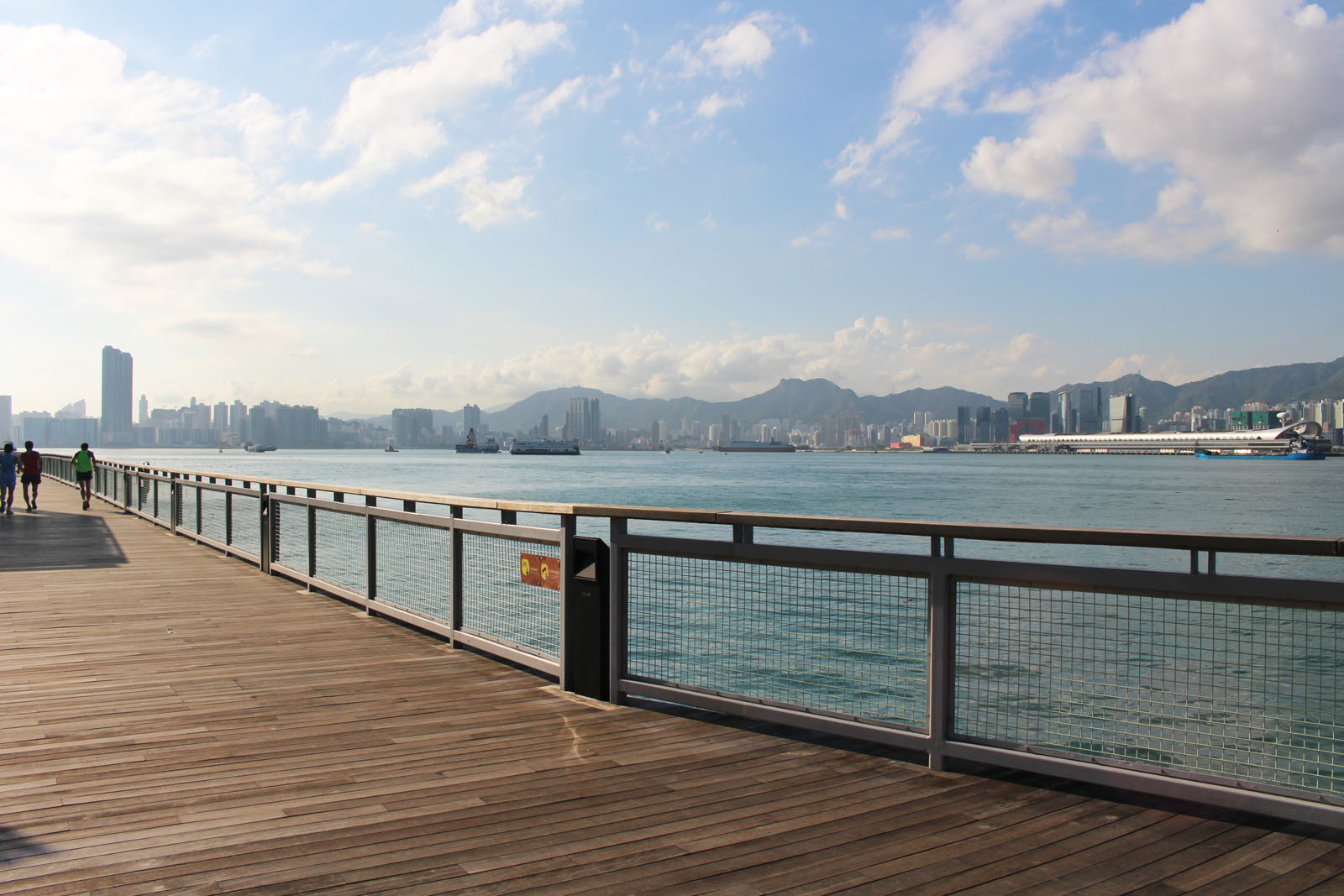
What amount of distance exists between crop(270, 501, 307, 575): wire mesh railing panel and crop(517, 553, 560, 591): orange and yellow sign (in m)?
5.34

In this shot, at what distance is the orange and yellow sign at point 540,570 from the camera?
5.39 m

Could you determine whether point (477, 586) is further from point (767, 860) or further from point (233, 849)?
point (767, 860)

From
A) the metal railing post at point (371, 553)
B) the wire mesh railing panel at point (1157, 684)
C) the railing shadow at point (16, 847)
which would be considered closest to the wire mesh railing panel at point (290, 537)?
the metal railing post at point (371, 553)

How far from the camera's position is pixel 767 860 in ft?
10.0

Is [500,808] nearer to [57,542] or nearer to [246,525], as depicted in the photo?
[246,525]

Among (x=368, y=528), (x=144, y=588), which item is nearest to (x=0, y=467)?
(x=144, y=588)

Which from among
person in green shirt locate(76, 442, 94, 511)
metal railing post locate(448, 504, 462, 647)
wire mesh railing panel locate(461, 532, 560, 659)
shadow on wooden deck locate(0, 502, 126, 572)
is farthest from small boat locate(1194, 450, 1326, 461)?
Answer: metal railing post locate(448, 504, 462, 647)

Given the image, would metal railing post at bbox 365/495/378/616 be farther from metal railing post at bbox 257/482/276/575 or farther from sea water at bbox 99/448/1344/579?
sea water at bbox 99/448/1344/579

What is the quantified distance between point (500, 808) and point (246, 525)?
10193 millimetres

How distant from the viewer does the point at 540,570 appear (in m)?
5.50

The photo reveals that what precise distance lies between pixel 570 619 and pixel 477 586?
134 cm

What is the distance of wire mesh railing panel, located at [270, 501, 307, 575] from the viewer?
10109 mm

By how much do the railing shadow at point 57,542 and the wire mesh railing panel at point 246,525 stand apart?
1446 mm

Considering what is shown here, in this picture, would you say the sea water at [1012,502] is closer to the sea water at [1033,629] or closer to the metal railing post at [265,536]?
the sea water at [1033,629]
